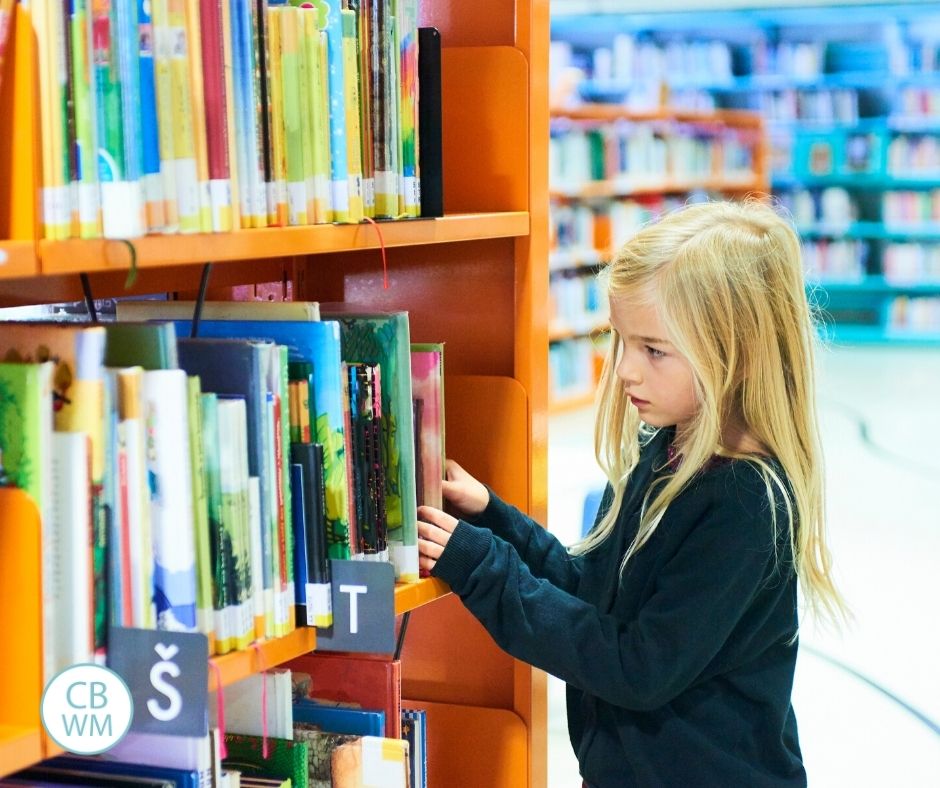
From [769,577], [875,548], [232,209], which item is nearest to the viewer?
[232,209]

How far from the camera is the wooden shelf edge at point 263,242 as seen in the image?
1039mm

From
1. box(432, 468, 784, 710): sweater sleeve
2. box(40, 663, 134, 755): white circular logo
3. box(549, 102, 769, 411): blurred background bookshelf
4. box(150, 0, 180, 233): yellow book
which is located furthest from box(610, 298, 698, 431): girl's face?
box(549, 102, 769, 411): blurred background bookshelf

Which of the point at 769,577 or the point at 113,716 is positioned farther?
the point at 769,577

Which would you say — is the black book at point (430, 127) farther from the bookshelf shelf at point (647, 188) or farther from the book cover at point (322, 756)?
the bookshelf shelf at point (647, 188)

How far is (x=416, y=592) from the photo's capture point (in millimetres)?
1528

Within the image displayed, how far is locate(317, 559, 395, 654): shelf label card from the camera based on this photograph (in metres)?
1.33

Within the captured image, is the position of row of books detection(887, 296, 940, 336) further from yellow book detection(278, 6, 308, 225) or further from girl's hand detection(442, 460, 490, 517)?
yellow book detection(278, 6, 308, 225)

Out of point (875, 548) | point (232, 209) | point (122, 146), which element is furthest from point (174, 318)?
point (875, 548)

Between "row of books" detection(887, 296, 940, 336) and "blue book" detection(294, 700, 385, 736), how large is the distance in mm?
9740

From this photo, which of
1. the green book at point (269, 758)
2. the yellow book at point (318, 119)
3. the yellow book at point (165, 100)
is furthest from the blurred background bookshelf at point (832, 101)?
the yellow book at point (165, 100)

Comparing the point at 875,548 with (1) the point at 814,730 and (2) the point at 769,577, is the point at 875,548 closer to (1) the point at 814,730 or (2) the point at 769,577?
(1) the point at 814,730

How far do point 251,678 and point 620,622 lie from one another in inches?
18.0

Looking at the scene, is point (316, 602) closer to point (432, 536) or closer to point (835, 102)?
point (432, 536)

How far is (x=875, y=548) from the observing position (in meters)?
4.67
